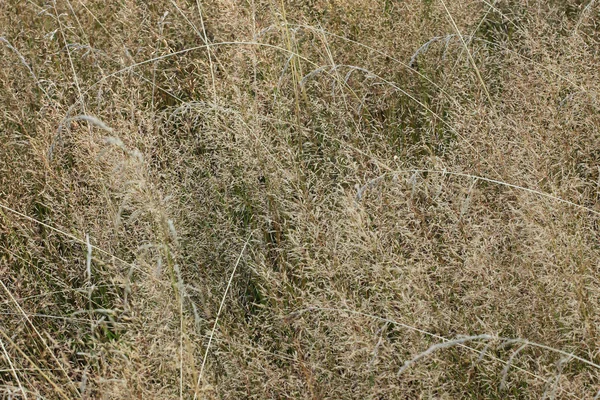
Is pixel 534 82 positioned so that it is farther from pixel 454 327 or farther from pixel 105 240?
pixel 105 240

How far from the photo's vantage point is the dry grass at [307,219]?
180cm

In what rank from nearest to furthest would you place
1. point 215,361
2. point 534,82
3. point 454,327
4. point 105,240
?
point 454,327
point 215,361
point 105,240
point 534,82

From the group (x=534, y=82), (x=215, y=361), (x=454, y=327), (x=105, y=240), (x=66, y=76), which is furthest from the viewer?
(x=66, y=76)

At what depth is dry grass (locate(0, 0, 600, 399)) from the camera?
1800 millimetres

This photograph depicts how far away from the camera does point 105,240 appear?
88.0 inches

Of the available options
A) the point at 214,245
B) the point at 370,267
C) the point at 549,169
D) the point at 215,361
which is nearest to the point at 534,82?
the point at 549,169

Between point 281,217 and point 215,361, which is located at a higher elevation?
point 281,217

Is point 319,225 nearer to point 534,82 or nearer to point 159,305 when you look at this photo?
point 159,305

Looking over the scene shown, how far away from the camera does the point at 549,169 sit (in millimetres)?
2100

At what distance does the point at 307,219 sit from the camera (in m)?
1.98

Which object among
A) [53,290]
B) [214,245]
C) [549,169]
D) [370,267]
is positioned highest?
[549,169]

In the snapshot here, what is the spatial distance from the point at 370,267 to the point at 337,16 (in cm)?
136

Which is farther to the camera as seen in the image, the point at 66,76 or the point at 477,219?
the point at 66,76

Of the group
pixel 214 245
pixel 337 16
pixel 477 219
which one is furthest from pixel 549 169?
pixel 337 16
